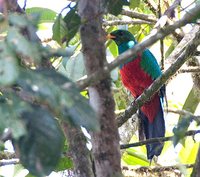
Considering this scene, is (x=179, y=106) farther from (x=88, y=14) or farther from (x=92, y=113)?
(x=92, y=113)

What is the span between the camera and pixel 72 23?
6.61 ft

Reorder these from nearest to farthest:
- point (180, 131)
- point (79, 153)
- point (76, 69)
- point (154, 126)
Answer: point (180, 131)
point (79, 153)
point (76, 69)
point (154, 126)

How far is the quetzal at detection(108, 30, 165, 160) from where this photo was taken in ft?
15.4

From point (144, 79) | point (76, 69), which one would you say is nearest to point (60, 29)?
point (76, 69)

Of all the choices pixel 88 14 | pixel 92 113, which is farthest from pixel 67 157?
pixel 92 113

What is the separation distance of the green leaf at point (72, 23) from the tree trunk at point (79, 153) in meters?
0.31

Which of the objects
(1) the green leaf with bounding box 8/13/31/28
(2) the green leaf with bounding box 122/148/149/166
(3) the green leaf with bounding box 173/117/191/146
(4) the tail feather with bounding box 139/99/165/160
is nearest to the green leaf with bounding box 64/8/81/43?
(3) the green leaf with bounding box 173/117/191/146

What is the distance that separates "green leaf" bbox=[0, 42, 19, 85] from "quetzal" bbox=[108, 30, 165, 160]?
3569 mm

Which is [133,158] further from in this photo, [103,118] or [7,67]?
[7,67]

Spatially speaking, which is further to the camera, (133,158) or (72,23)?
(133,158)

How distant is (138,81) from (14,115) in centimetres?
377

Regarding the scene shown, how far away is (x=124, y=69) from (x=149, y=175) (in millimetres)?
1436

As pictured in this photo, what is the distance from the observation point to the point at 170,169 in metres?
3.51

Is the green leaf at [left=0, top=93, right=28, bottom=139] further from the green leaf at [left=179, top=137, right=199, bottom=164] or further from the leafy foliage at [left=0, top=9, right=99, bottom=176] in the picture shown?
the green leaf at [left=179, top=137, right=199, bottom=164]
